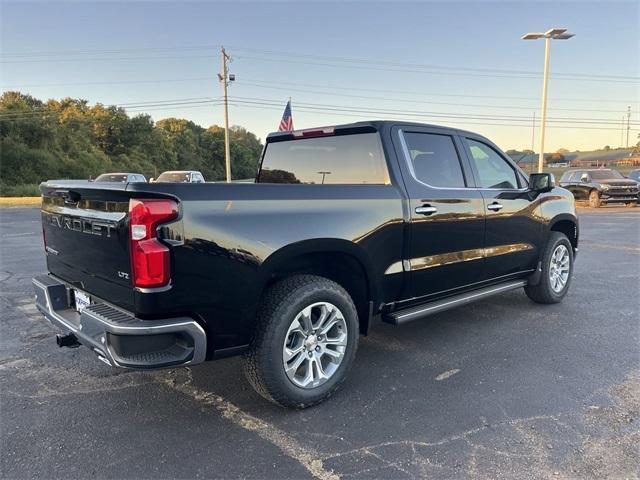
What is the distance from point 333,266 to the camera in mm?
3480

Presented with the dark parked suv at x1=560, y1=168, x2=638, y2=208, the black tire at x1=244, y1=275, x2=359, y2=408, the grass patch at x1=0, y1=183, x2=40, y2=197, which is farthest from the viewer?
the grass patch at x1=0, y1=183, x2=40, y2=197

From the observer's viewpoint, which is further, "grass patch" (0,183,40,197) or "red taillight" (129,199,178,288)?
"grass patch" (0,183,40,197)

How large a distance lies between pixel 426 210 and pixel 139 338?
2.35 meters

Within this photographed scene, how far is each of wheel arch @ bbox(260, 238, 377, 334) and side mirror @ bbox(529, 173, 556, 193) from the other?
2.50 m

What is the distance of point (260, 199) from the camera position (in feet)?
9.39

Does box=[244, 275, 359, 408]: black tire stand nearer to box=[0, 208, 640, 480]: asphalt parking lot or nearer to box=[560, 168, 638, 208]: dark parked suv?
box=[0, 208, 640, 480]: asphalt parking lot

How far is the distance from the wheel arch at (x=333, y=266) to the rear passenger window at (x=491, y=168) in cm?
170

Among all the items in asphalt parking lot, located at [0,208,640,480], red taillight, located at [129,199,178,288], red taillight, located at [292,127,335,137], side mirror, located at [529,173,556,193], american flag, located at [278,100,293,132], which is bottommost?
asphalt parking lot, located at [0,208,640,480]

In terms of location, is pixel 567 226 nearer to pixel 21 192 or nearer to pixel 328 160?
pixel 328 160

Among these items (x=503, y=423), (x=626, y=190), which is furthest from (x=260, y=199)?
(x=626, y=190)

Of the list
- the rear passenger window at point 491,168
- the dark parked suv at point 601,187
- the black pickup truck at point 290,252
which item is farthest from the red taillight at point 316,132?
the dark parked suv at point 601,187

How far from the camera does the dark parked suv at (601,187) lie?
19.7 meters

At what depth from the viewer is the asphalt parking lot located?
8.34 feet

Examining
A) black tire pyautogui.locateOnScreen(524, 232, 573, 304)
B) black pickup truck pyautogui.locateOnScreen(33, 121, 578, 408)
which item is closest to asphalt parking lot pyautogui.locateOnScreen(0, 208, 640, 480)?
black pickup truck pyautogui.locateOnScreen(33, 121, 578, 408)
